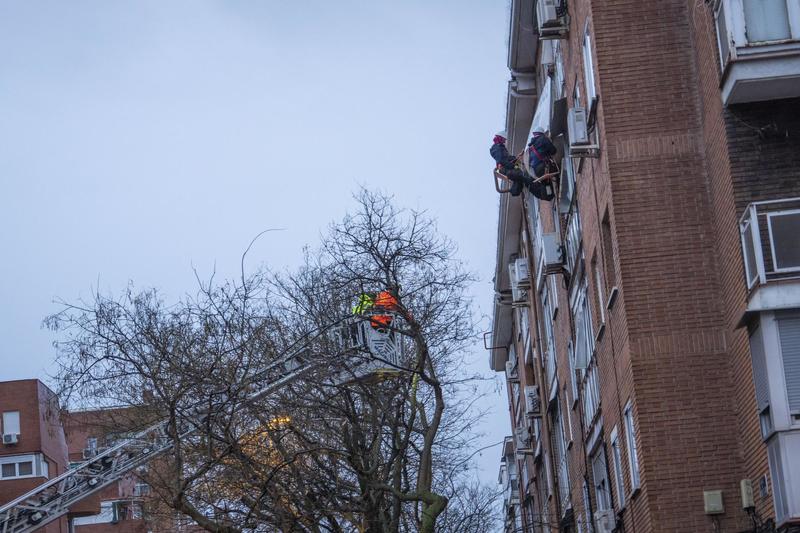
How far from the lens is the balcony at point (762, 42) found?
16.5 metres

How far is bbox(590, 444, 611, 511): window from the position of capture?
76.9ft

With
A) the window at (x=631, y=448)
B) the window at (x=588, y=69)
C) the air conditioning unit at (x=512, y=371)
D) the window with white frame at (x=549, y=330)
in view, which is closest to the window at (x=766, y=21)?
the window at (x=588, y=69)

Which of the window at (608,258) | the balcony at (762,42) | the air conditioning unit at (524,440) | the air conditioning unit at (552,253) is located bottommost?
the window at (608,258)

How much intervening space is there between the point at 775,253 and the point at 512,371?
101ft

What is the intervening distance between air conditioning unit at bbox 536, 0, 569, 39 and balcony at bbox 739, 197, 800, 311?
25.6ft

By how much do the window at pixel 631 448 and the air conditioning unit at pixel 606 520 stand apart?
2.19 meters

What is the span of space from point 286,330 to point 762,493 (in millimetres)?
8098

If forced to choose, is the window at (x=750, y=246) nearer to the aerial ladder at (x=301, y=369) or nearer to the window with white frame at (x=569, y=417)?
the aerial ladder at (x=301, y=369)

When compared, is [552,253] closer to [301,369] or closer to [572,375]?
[572,375]

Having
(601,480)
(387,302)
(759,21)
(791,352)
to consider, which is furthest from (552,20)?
(791,352)

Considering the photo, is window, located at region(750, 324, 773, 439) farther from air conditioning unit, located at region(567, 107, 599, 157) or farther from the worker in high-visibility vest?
the worker in high-visibility vest

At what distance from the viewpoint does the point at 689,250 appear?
18.6 metres

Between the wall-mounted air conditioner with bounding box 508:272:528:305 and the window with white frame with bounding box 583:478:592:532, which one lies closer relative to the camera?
the window with white frame with bounding box 583:478:592:532

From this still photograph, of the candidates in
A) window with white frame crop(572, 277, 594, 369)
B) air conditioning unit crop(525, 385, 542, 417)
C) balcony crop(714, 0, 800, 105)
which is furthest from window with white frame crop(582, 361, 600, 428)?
air conditioning unit crop(525, 385, 542, 417)
